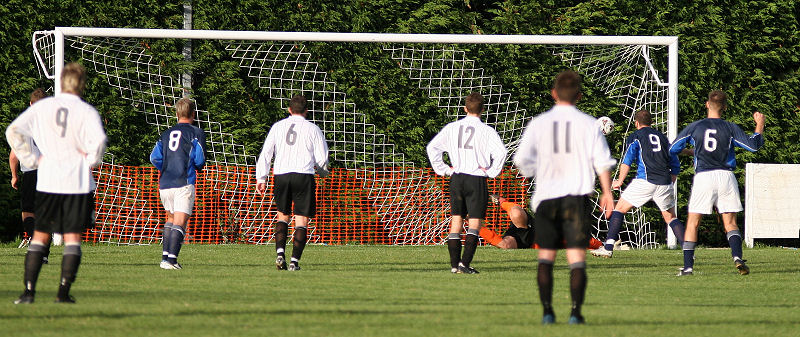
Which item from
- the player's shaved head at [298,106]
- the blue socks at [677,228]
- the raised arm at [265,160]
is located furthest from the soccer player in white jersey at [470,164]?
the blue socks at [677,228]

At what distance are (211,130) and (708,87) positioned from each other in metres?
7.96

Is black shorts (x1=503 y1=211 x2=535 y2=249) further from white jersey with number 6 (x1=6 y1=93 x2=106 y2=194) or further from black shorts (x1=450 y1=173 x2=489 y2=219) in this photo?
white jersey with number 6 (x1=6 y1=93 x2=106 y2=194)

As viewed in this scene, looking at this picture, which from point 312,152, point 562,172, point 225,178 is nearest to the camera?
point 562,172

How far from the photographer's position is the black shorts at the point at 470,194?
34.6 feet

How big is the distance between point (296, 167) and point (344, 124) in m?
6.16

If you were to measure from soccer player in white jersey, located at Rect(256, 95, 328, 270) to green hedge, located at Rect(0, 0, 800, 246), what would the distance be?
19.3 ft

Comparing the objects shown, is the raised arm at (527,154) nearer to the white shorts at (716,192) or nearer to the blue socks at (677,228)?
the white shorts at (716,192)

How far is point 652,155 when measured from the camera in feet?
41.6

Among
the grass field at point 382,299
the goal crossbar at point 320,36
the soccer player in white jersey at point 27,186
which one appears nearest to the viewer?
the grass field at point 382,299

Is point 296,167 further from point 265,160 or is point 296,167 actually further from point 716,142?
point 716,142

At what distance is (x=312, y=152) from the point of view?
35.1 ft

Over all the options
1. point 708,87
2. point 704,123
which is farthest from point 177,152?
point 708,87

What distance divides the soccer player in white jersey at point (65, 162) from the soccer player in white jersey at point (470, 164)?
14.0 ft

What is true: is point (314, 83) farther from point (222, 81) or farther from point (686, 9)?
point (686, 9)
